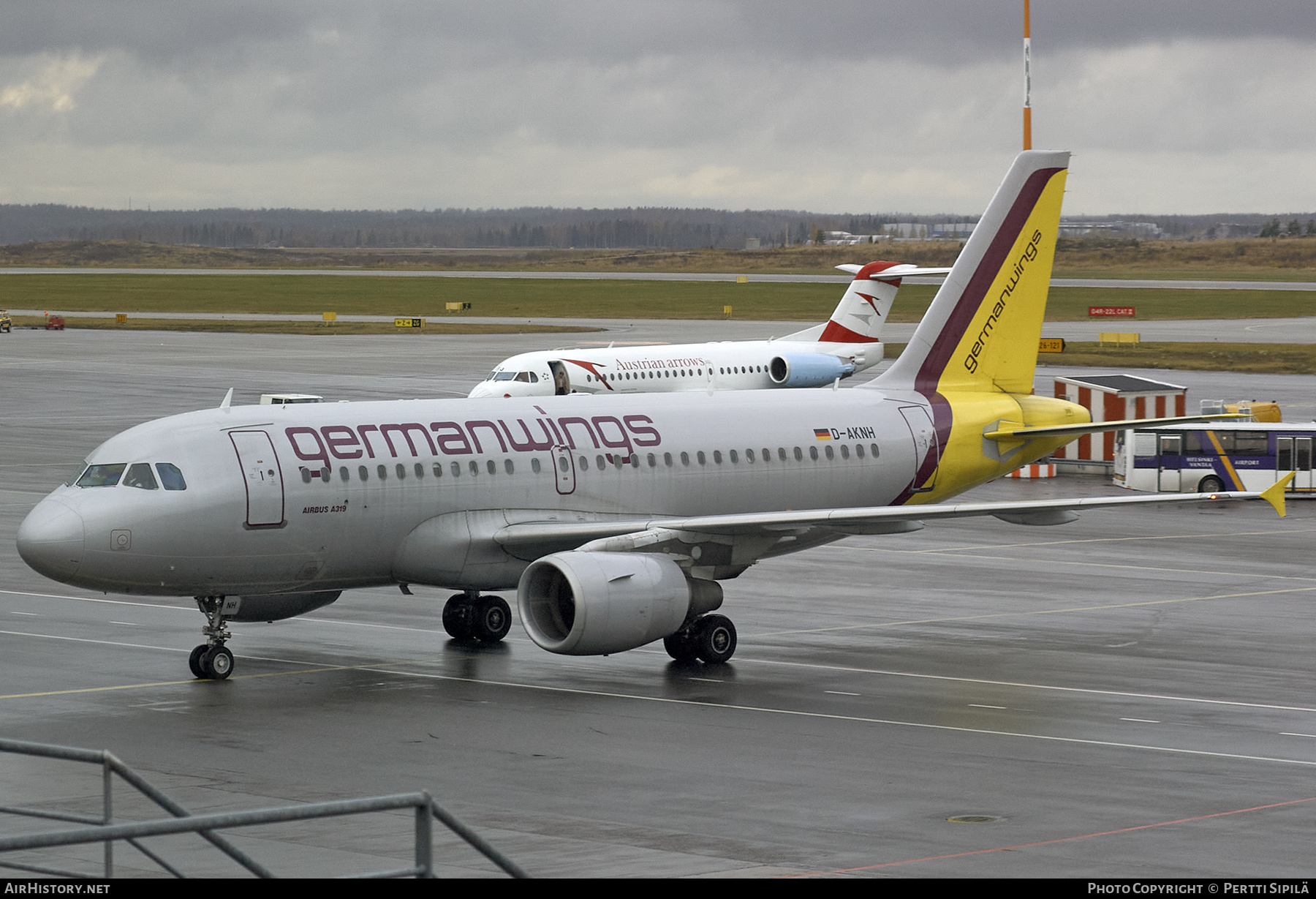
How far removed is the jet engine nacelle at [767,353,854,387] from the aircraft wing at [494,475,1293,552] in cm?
4521

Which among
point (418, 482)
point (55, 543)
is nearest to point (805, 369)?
point (418, 482)

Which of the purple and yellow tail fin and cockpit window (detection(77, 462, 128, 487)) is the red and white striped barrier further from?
cockpit window (detection(77, 462, 128, 487))

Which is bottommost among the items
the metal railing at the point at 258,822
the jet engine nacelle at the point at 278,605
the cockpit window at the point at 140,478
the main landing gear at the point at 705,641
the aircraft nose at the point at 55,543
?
the main landing gear at the point at 705,641

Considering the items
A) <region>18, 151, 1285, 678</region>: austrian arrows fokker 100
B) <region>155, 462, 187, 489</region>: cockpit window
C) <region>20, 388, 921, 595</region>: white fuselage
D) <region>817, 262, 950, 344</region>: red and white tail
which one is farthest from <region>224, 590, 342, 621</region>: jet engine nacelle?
<region>817, 262, 950, 344</region>: red and white tail

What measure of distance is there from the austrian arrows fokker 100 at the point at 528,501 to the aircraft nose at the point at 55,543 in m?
0.03

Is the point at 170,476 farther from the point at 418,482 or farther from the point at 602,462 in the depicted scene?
the point at 602,462

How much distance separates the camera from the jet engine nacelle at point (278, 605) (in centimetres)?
3066

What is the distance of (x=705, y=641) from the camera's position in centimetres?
3077

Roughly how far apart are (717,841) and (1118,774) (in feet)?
20.4

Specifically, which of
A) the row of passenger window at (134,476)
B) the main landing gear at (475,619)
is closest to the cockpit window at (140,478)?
the row of passenger window at (134,476)

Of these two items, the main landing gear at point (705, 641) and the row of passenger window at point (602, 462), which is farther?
the main landing gear at point (705, 641)

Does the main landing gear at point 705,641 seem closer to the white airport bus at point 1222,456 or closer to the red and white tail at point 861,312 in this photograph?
the white airport bus at point 1222,456

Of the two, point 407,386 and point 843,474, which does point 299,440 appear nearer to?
point 843,474

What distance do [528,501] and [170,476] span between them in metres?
6.22
